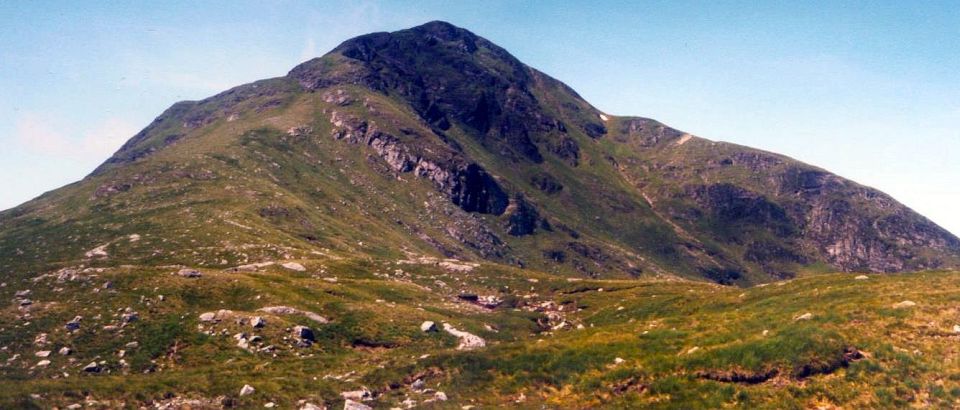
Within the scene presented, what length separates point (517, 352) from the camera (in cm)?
3344

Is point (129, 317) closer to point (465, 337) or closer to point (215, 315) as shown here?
point (215, 315)

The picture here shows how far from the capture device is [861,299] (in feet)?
111

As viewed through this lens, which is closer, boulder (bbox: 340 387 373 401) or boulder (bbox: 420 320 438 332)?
boulder (bbox: 340 387 373 401)

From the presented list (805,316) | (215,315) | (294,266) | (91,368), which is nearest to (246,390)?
(91,368)

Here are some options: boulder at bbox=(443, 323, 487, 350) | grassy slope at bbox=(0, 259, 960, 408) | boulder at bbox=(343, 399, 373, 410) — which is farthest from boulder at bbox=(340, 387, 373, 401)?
boulder at bbox=(443, 323, 487, 350)

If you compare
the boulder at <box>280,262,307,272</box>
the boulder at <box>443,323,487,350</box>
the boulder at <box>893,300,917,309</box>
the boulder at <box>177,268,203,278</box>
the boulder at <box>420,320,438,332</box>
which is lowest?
the boulder at <box>443,323,487,350</box>

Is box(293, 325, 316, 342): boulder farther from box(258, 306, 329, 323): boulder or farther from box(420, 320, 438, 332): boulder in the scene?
box(420, 320, 438, 332): boulder

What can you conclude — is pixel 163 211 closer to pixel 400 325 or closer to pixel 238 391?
pixel 400 325

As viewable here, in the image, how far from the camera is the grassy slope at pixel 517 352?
24328mm

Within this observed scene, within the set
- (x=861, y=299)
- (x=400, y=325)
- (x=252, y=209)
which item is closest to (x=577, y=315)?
(x=400, y=325)

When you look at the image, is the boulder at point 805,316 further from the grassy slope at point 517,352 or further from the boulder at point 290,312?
the boulder at point 290,312

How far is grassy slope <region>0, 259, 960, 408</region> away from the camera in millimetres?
24328

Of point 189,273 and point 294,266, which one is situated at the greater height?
point 189,273

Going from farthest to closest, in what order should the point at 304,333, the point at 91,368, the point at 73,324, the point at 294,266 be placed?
the point at 294,266 → the point at 304,333 → the point at 73,324 → the point at 91,368
